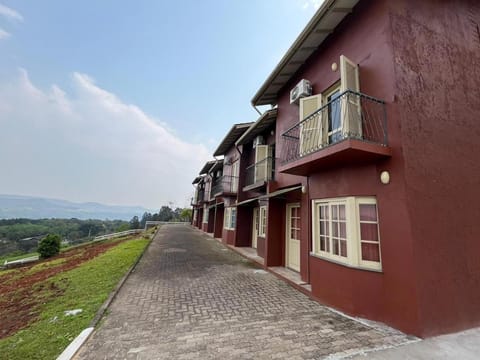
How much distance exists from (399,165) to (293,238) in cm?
492

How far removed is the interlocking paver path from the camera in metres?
3.16

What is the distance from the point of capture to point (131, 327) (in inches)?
152

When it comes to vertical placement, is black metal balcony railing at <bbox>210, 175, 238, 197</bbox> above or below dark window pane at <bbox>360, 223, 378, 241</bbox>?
above

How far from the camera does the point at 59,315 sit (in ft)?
14.9

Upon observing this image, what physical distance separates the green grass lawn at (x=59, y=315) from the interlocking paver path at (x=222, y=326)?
1.48 feet

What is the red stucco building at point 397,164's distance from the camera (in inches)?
152

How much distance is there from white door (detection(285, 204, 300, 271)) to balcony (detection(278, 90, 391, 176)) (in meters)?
2.38

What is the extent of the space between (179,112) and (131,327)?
2383 centimetres

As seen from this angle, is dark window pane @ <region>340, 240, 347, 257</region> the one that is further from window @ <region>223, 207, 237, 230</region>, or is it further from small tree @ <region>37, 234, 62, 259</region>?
small tree @ <region>37, 234, 62, 259</region>

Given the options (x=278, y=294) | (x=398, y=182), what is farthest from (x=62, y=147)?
(x=398, y=182)

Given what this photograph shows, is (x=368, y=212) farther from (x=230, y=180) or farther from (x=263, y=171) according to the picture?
(x=230, y=180)

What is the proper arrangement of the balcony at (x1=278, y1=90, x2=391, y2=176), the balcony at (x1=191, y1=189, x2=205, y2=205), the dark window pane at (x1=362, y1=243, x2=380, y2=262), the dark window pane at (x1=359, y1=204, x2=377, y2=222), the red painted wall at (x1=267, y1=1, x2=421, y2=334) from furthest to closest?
1. the balcony at (x1=191, y1=189, x2=205, y2=205)
2. the dark window pane at (x1=359, y1=204, x2=377, y2=222)
3. the dark window pane at (x1=362, y1=243, x2=380, y2=262)
4. the balcony at (x1=278, y1=90, x2=391, y2=176)
5. the red painted wall at (x1=267, y1=1, x2=421, y2=334)

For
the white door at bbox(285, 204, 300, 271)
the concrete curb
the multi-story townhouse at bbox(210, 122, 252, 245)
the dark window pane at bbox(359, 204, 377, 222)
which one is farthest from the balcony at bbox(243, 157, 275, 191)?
the concrete curb

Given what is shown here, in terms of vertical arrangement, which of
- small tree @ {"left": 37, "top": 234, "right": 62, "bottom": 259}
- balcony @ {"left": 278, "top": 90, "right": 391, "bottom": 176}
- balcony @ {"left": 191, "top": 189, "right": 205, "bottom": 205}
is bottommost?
small tree @ {"left": 37, "top": 234, "right": 62, "bottom": 259}
